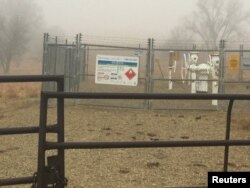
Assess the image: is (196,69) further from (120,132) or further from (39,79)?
(39,79)

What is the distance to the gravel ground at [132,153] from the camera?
6.72 metres

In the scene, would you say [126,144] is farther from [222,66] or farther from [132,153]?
[222,66]

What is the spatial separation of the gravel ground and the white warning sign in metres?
1.01

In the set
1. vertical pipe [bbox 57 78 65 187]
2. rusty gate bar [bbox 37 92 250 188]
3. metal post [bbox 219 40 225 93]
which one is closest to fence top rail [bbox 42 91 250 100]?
rusty gate bar [bbox 37 92 250 188]

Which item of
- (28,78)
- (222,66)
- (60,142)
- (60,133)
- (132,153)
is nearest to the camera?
(60,142)

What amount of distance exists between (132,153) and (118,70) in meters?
5.67

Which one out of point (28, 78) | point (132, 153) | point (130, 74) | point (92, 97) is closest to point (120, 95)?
point (92, 97)

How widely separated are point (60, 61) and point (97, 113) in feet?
13.3

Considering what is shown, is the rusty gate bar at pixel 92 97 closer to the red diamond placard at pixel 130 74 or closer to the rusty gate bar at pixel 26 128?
the rusty gate bar at pixel 26 128

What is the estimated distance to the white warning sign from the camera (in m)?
13.6

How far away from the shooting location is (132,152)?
8.30 m

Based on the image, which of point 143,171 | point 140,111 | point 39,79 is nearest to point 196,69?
point 140,111

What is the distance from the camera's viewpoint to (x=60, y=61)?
652 inches

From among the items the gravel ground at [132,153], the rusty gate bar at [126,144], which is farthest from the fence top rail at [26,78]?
the gravel ground at [132,153]
